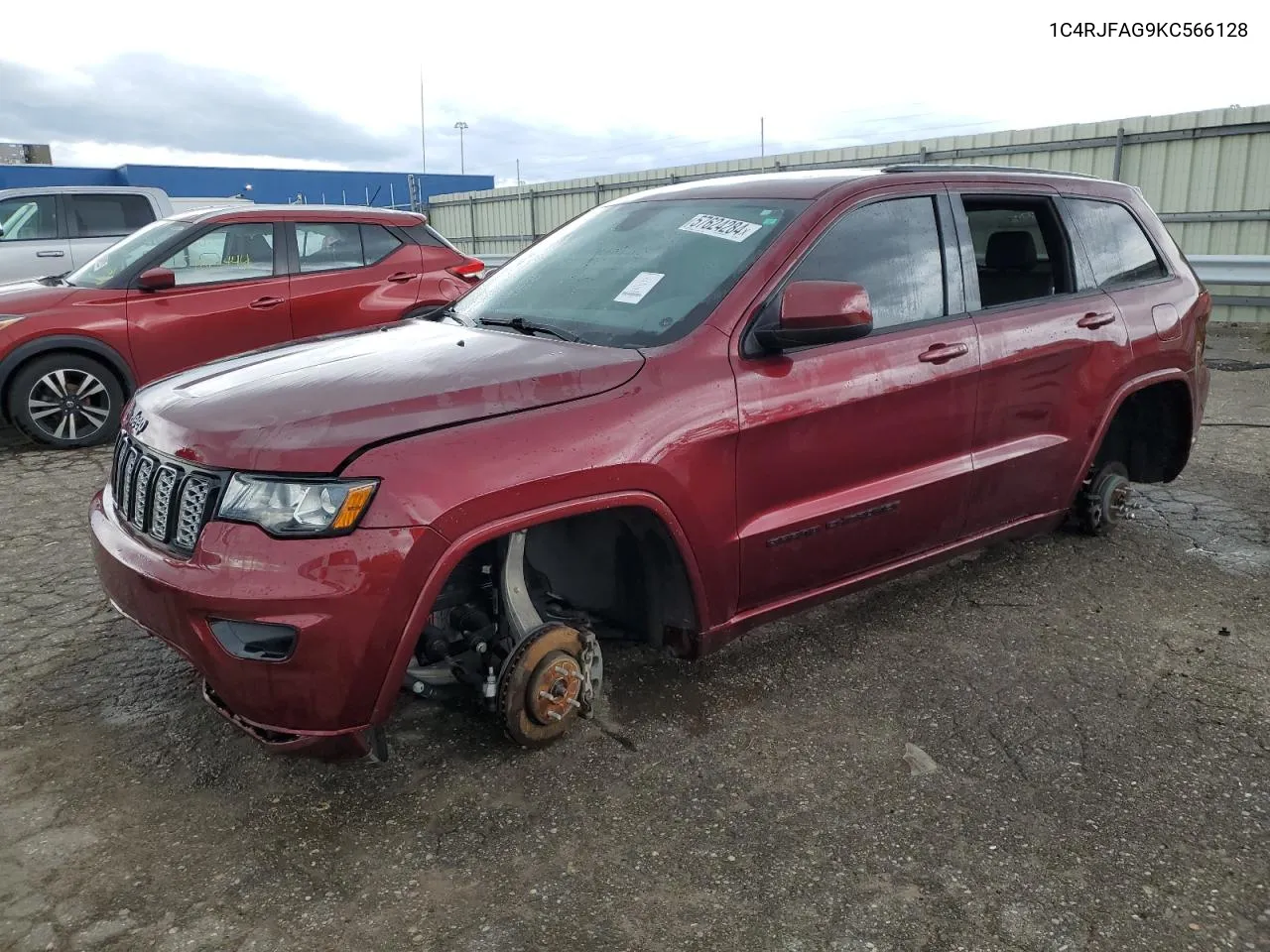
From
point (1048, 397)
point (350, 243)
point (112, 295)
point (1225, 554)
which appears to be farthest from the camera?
point (350, 243)

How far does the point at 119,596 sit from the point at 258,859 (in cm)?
83

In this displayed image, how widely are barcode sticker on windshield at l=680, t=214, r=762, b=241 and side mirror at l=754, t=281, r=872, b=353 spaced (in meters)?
0.39

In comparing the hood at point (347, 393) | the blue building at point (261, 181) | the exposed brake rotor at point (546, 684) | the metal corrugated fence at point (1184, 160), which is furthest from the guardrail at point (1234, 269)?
the blue building at point (261, 181)

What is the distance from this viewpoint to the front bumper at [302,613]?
7.88 feet

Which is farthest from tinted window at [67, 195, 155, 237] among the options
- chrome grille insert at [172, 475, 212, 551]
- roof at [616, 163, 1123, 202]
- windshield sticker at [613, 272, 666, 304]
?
chrome grille insert at [172, 475, 212, 551]

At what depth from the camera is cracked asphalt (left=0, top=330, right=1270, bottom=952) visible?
2291mm

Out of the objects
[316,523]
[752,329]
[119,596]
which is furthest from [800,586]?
[119,596]

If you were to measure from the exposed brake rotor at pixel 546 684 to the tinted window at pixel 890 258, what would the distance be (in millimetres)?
1372

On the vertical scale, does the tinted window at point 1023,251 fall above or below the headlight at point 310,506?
above

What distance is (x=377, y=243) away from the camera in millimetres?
7871

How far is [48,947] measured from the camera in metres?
2.20

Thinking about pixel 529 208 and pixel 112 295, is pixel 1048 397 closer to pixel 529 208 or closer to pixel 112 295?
pixel 112 295

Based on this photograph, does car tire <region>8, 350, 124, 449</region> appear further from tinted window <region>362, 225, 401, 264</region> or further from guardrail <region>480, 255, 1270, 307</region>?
guardrail <region>480, 255, 1270, 307</region>

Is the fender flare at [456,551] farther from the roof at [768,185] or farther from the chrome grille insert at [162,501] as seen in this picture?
the roof at [768,185]
